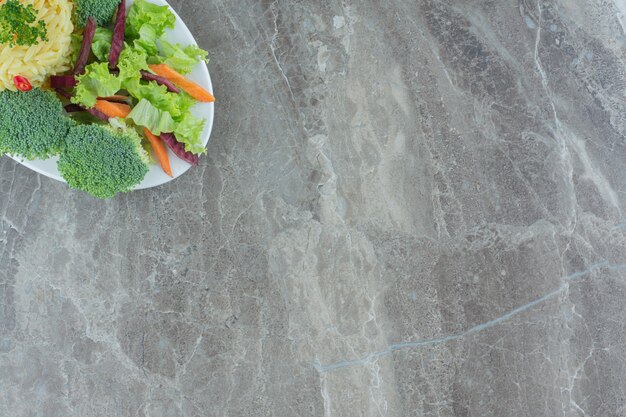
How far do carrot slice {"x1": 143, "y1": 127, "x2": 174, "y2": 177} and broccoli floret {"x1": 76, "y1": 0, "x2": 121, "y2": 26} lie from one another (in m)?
0.34

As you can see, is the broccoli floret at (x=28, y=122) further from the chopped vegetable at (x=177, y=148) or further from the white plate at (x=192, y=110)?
the chopped vegetable at (x=177, y=148)

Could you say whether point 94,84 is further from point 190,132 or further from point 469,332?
point 469,332

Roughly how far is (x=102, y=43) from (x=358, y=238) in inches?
40.4

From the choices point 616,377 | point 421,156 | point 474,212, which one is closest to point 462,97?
point 421,156

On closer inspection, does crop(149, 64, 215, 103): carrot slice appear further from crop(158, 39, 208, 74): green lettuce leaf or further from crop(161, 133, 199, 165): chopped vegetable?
crop(161, 133, 199, 165): chopped vegetable

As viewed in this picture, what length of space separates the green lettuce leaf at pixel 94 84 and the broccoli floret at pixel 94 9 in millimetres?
149

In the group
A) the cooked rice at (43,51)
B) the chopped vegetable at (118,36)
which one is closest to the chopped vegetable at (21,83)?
the cooked rice at (43,51)

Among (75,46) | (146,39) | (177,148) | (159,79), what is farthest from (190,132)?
(75,46)

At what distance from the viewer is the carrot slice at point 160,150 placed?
6.09ft

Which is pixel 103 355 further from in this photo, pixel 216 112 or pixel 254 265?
pixel 216 112

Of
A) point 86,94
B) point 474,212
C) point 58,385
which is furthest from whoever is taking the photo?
point 474,212

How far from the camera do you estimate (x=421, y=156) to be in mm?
2178

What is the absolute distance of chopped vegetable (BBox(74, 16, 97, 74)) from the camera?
5.74 ft

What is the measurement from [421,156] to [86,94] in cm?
112
